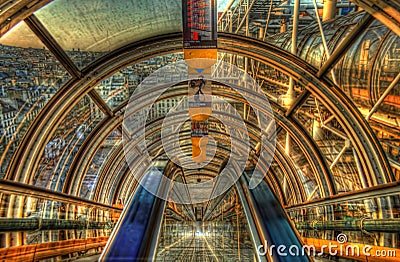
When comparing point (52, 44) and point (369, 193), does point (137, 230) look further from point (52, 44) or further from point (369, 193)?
point (52, 44)

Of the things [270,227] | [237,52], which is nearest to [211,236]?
[270,227]

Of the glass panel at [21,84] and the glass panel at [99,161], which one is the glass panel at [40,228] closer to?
the glass panel at [21,84]

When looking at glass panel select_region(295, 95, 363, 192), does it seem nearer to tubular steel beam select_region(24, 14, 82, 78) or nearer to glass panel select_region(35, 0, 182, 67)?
glass panel select_region(35, 0, 182, 67)

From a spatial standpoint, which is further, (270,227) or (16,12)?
(16,12)

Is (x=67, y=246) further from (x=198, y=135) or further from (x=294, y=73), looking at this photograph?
(x=198, y=135)

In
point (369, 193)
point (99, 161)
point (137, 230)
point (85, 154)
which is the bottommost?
point (137, 230)

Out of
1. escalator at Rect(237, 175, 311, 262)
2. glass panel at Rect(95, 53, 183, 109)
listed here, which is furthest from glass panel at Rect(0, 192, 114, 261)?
glass panel at Rect(95, 53, 183, 109)

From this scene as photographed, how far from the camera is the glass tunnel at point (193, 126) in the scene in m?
4.77

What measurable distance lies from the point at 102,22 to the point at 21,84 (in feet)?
11.7

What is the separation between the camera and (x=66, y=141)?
54.5 ft

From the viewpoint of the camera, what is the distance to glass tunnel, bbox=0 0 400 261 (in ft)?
15.6

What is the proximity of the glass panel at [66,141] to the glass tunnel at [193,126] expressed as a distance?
0.07 metres

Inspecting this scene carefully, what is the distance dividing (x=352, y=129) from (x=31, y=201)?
8.45m

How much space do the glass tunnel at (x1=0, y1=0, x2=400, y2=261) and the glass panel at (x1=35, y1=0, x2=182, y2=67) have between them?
49 millimetres
